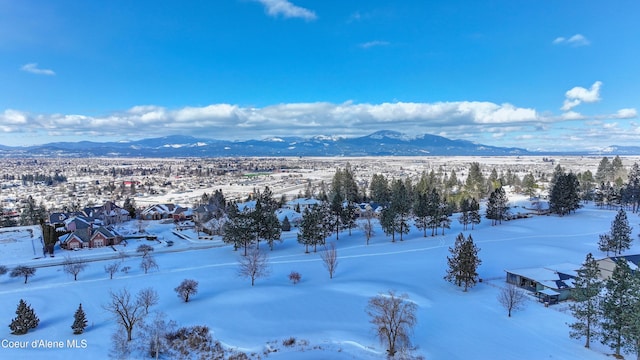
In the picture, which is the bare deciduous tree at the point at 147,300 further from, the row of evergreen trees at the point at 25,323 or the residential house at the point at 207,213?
the residential house at the point at 207,213

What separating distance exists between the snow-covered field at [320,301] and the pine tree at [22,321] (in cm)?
56

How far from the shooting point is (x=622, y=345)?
2030cm

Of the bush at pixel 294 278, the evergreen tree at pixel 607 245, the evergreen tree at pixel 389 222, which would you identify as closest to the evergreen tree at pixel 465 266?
the bush at pixel 294 278

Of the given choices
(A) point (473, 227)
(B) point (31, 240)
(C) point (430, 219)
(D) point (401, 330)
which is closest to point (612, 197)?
(A) point (473, 227)

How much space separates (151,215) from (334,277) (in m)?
51.1

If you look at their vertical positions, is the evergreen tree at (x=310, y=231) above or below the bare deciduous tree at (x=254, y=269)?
above

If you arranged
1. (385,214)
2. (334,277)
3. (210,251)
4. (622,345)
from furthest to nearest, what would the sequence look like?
(385,214)
(210,251)
(334,277)
(622,345)

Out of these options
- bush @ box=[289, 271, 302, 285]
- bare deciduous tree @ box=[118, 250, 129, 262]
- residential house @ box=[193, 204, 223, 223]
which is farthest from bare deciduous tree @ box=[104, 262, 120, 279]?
residential house @ box=[193, 204, 223, 223]

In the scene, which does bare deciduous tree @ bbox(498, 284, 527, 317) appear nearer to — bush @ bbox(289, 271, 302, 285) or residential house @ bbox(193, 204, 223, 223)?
bush @ bbox(289, 271, 302, 285)

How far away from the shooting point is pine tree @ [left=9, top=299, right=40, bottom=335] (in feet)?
74.8

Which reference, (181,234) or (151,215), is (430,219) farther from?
(151,215)

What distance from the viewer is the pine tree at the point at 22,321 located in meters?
22.8

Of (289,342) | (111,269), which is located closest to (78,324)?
(289,342)

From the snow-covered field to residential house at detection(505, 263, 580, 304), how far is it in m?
1.02
